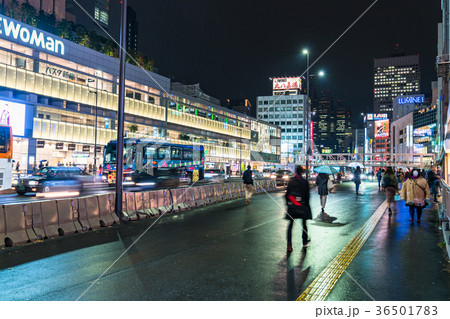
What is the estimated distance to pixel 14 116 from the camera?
39.2 m

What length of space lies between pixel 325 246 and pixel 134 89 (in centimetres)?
5875

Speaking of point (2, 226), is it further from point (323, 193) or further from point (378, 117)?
point (378, 117)

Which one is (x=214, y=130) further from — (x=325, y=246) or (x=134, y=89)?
(x=325, y=246)

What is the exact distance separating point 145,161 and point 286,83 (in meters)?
128

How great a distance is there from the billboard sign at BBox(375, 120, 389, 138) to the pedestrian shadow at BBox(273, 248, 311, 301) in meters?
171

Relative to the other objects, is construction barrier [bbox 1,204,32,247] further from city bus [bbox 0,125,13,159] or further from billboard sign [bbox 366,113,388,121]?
billboard sign [bbox 366,113,388,121]

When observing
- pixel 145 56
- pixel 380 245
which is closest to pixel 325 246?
pixel 380 245

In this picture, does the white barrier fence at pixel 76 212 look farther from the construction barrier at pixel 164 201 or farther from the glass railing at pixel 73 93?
the glass railing at pixel 73 93

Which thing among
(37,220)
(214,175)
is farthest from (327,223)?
(214,175)

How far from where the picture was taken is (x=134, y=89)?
62.2 metres

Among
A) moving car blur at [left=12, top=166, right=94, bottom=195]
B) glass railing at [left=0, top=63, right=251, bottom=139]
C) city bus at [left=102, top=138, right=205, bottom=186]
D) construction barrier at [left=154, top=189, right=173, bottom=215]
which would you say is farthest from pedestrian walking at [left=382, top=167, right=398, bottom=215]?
glass railing at [left=0, top=63, right=251, bottom=139]

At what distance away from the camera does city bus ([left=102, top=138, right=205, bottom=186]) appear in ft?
86.2

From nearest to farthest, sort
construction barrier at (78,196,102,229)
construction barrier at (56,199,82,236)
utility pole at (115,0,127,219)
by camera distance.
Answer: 1. construction barrier at (56,199,82,236)
2. construction barrier at (78,196,102,229)
3. utility pole at (115,0,127,219)

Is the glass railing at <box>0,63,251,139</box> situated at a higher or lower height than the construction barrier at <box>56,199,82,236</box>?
higher
